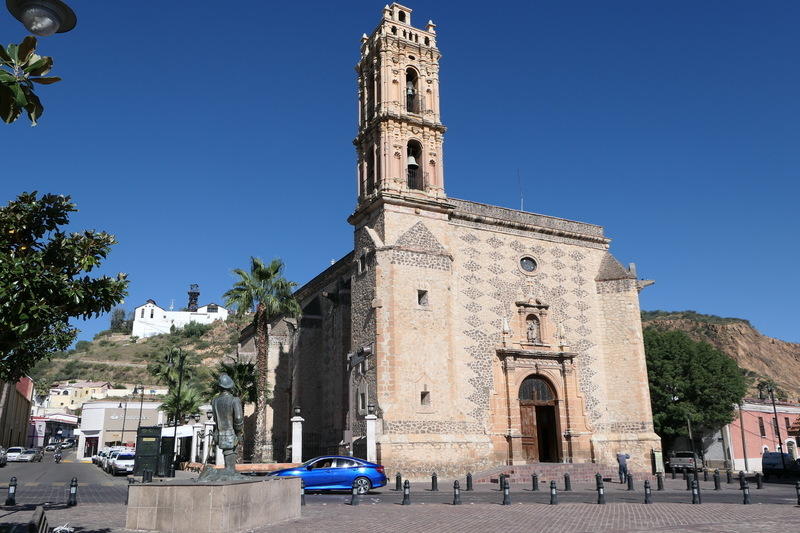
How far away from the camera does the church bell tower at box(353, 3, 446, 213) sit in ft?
97.1

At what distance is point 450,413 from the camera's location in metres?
26.8

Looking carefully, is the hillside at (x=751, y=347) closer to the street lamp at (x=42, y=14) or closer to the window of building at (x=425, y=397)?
the window of building at (x=425, y=397)

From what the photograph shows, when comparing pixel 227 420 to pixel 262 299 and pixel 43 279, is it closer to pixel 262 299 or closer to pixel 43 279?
pixel 43 279

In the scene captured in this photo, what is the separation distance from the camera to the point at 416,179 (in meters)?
30.5

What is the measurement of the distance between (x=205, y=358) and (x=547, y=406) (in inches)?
3602

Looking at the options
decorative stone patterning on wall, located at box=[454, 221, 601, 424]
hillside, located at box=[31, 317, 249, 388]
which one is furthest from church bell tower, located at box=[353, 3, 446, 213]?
hillside, located at box=[31, 317, 249, 388]

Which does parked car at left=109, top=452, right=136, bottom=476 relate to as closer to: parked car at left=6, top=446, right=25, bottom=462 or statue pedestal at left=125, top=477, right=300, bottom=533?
parked car at left=6, top=446, right=25, bottom=462

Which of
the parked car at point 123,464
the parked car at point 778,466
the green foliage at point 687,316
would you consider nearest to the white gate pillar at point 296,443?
the parked car at point 123,464

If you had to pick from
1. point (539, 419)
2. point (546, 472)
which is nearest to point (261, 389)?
point (539, 419)

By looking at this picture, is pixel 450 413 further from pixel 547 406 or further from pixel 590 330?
pixel 590 330

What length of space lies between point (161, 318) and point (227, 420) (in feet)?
454

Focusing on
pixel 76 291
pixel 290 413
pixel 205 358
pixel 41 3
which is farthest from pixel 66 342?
pixel 205 358

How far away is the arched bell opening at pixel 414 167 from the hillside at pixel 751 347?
76.6 m

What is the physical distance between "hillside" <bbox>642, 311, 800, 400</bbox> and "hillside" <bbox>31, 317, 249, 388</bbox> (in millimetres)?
76296
